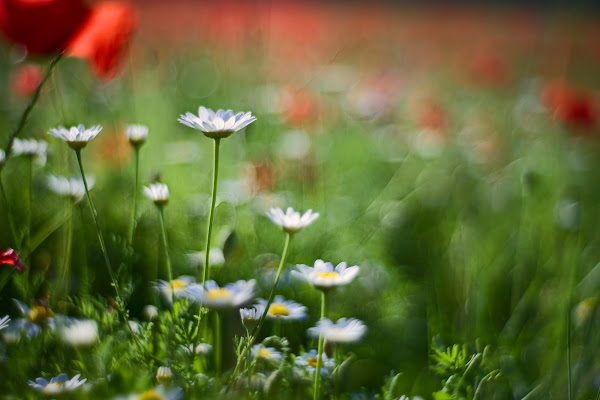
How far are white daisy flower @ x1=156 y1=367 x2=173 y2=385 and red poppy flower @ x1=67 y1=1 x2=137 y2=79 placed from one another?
40 cm

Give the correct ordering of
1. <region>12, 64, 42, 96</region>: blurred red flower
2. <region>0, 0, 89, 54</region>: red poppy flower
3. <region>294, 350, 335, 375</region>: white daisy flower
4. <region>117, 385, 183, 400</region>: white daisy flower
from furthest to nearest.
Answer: <region>12, 64, 42, 96</region>: blurred red flower, <region>0, 0, 89, 54</region>: red poppy flower, <region>294, 350, 335, 375</region>: white daisy flower, <region>117, 385, 183, 400</region>: white daisy flower

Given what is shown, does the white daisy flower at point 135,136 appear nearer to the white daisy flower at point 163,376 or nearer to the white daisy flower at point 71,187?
the white daisy flower at point 71,187

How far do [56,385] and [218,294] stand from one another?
5.6 inches

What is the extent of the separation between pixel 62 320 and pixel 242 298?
19 centimetres

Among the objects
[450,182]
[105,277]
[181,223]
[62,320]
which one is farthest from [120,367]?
[450,182]

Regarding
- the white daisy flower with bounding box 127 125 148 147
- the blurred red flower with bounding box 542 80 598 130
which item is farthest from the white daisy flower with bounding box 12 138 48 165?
the blurred red flower with bounding box 542 80 598 130

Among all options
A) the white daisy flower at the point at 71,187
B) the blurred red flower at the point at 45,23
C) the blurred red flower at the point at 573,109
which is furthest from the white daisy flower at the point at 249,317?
the blurred red flower at the point at 573,109

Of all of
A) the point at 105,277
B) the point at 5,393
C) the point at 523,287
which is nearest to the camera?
the point at 5,393

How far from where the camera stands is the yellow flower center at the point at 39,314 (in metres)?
0.56

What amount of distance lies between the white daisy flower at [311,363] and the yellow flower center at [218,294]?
0.09 meters

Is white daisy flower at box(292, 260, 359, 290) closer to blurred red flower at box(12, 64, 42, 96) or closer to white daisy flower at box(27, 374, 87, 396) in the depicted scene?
white daisy flower at box(27, 374, 87, 396)

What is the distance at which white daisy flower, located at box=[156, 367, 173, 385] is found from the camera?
50cm

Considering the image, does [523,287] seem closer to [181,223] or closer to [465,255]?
[465,255]

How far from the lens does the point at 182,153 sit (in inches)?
46.0
